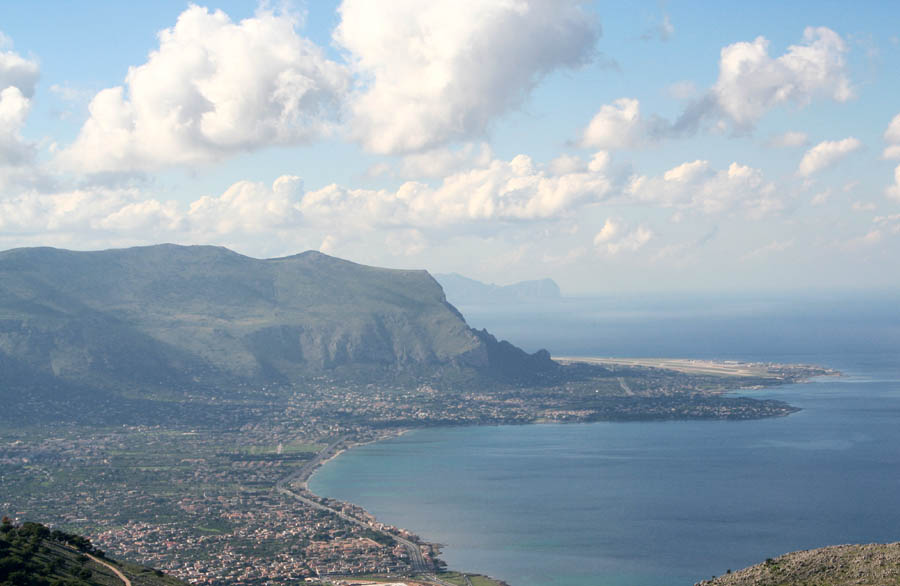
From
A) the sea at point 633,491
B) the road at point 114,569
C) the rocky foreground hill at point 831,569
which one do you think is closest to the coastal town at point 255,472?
the sea at point 633,491

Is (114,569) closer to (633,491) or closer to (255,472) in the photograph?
(633,491)

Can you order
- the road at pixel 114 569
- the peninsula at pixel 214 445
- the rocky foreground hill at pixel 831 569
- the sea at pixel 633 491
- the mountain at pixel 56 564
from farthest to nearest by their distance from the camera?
the peninsula at pixel 214 445 < the sea at pixel 633 491 < the road at pixel 114 569 < the mountain at pixel 56 564 < the rocky foreground hill at pixel 831 569

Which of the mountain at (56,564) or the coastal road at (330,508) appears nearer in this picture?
the mountain at (56,564)

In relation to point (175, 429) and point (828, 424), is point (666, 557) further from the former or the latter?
point (175, 429)

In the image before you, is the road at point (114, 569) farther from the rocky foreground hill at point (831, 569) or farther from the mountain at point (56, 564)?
the rocky foreground hill at point (831, 569)

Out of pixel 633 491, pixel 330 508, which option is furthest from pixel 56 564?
pixel 633 491

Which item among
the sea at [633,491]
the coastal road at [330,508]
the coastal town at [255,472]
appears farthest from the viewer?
the coastal town at [255,472]
